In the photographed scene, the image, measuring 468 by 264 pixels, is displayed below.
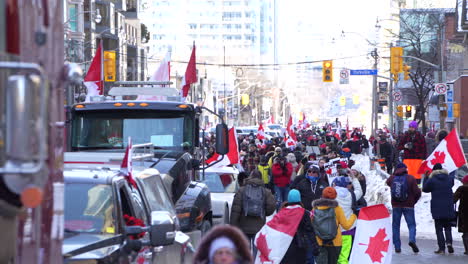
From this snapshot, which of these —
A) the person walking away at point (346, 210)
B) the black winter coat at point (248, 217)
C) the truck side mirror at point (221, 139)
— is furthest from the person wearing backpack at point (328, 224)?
the truck side mirror at point (221, 139)

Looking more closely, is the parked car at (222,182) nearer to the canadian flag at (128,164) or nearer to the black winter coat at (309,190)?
the black winter coat at (309,190)

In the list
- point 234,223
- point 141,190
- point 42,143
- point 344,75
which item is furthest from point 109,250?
point 344,75

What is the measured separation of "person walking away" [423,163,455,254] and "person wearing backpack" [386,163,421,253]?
1.06 feet

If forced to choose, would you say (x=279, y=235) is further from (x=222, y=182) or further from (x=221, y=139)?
(x=222, y=182)

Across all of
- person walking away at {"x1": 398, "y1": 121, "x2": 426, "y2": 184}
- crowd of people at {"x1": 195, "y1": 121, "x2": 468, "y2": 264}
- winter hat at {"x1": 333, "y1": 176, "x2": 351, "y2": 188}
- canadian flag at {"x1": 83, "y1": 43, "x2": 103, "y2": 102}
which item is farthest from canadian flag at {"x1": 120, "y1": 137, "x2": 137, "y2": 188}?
person walking away at {"x1": 398, "y1": 121, "x2": 426, "y2": 184}

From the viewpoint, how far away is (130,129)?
1539cm

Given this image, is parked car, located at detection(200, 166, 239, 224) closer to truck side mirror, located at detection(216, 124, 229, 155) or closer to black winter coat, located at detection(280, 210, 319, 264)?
truck side mirror, located at detection(216, 124, 229, 155)

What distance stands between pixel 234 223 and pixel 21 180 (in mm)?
11028

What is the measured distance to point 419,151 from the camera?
88.1 ft

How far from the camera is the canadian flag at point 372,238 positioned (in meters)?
12.8

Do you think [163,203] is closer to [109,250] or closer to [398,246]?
[109,250]

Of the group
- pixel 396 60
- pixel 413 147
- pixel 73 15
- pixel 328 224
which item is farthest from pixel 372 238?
pixel 73 15

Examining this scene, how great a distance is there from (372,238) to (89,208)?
590cm

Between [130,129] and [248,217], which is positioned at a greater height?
[130,129]
